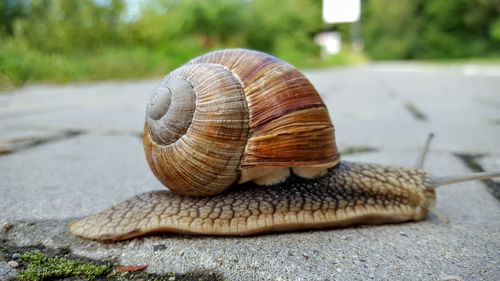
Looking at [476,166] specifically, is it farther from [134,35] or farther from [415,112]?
[134,35]

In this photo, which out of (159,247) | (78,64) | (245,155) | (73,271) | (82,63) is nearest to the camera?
(73,271)

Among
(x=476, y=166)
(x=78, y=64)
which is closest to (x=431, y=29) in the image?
(x=78, y=64)

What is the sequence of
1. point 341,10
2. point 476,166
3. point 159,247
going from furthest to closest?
point 341,10 → point 476,166 → point 159,247

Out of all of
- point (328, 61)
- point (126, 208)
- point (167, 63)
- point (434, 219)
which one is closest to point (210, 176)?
point (126, 208)

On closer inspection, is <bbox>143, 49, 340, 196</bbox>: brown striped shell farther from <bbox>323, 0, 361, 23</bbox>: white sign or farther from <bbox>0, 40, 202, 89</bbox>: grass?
<bbox>323, 0, 361, 23</bbox>: white sign

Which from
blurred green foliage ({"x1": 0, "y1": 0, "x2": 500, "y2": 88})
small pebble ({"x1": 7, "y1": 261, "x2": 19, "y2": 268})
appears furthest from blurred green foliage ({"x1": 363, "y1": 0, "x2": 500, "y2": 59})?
small pebble ({"x1": 7, "y1": 261, "x2": 19, "y2": 268})

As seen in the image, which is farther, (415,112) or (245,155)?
(415,112)

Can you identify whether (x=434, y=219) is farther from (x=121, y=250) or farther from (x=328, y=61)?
(x=328, y=61)
